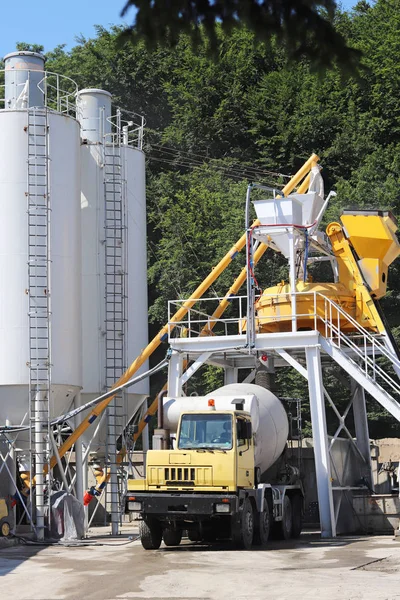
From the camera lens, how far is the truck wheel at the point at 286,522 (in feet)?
86.9

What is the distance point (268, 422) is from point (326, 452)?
2.71 metres

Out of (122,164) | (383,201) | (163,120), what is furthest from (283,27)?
(163,120)

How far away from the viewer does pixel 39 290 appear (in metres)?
29.1

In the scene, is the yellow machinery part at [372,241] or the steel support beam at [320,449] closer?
the steel support beam at [320,449]

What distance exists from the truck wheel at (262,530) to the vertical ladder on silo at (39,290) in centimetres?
616

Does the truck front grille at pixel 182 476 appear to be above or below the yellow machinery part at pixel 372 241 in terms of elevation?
below

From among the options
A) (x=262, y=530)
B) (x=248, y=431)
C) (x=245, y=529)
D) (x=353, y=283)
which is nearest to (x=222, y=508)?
(x=245, y=529)

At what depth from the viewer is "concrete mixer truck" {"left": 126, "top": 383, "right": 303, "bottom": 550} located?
22922 mm

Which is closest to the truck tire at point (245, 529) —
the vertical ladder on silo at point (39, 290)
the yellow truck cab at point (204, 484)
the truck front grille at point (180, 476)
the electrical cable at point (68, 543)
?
the yellow truck cab at point (204, 484)

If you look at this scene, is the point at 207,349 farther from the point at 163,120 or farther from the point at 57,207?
the point at 163,120

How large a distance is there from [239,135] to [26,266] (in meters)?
37.9

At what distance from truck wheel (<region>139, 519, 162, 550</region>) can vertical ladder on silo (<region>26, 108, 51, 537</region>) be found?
5.06 m

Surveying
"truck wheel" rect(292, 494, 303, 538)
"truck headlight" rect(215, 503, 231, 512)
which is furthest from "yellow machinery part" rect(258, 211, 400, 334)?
"truck headlight" rect(215, 503, 231, 512)

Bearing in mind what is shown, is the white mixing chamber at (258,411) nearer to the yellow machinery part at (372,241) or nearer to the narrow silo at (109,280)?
the yellow machinery part at (372,241)
